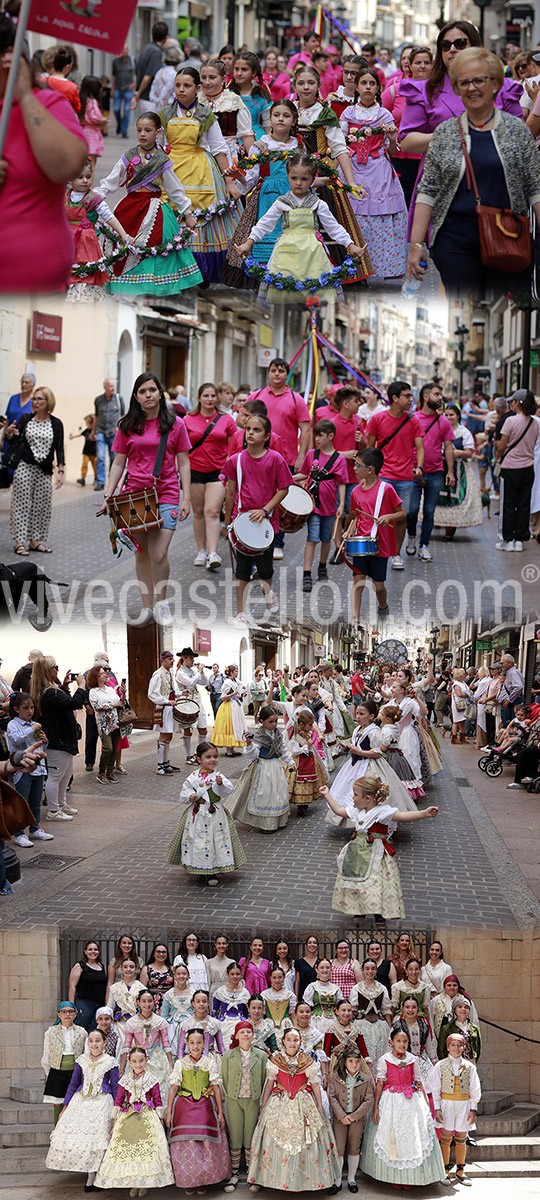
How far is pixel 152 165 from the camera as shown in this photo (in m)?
4.34

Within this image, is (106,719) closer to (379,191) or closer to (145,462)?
(145,462)

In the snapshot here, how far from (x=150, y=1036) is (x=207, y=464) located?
311cm

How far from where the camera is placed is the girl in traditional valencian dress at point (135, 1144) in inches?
255

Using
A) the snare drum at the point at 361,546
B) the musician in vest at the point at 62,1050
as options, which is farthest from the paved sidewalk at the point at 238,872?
the snare drum at the point at 361,546

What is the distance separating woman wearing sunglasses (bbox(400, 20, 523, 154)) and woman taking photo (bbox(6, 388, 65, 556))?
1.68 meters

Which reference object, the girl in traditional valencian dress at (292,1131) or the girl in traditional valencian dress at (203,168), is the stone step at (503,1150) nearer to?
the girl in traditional valencian dress at (292,1131)

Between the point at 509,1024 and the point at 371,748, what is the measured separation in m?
2.04

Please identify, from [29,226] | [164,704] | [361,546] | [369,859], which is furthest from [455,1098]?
[29,226]

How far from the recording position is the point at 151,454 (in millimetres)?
4684

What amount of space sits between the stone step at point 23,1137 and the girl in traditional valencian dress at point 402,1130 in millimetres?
1876

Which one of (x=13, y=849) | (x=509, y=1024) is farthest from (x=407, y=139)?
(x=509, y=1024)

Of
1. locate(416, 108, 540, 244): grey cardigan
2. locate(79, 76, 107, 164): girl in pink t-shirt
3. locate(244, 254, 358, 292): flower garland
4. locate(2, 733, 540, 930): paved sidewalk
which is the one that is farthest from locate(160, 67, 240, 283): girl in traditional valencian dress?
locate(2, 733, 540, 930): paved sidewalk

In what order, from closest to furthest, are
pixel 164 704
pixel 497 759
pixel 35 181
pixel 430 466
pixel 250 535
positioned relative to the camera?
pixel 35 181 → pixel 250 535 → pixel 430 466 → pixel 164 704 → pixel 497 759

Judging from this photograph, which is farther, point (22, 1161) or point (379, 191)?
point (22, 1161)
